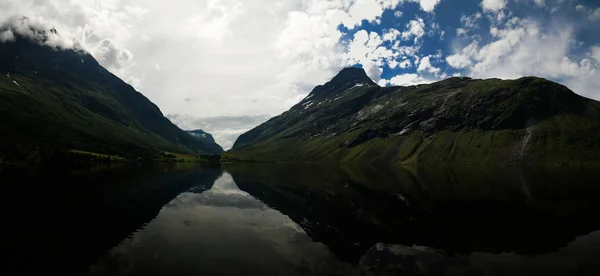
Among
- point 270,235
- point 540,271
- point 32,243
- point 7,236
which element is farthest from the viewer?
point 270,235

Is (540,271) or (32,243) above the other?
Answer: (32,243)

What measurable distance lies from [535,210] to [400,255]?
38.9 meters

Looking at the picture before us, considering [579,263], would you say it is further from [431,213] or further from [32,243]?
[32,243]

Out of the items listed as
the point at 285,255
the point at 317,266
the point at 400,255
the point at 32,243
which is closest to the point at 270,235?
the point at 285,255

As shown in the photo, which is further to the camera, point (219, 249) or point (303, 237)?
point (303, 237)

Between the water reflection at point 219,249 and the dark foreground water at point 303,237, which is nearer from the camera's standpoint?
the water reflection at point 219,249

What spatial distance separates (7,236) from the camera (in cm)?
3862

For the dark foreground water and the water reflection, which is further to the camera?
the dark foreground water

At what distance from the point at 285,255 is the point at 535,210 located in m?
47.9

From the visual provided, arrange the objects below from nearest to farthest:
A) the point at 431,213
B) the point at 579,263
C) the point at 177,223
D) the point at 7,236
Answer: the point at 579,263
the point at 7,236
the point at 177,223
the point at 431,213

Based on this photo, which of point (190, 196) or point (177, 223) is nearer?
point (177, 223)

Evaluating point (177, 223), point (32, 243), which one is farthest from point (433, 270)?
point (32, 243)

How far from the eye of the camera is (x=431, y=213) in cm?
5588

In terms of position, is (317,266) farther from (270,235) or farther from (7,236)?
(7,236)
